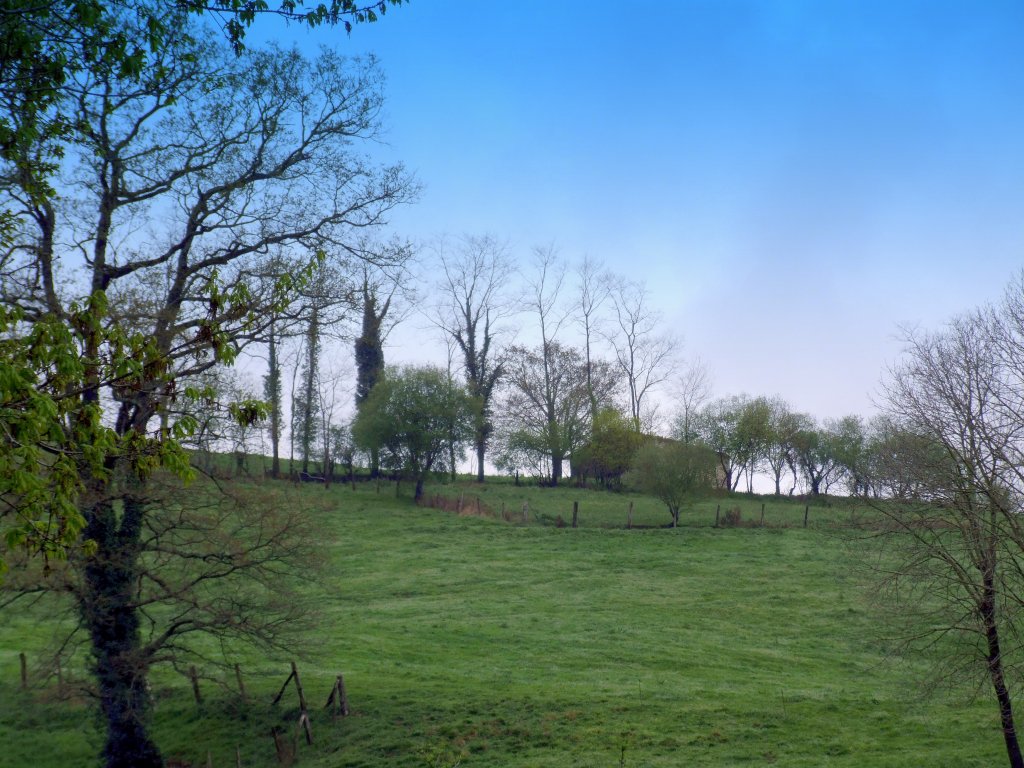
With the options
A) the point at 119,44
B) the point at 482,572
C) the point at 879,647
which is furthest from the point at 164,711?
the point at 879,647

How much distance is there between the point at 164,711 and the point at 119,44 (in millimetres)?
18879

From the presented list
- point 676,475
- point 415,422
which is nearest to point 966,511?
point 676,475

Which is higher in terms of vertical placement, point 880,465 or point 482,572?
point 880,465

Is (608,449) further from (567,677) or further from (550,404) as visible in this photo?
(567,677)

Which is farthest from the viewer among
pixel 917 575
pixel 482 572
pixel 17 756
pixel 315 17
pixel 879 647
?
pixel 482 572

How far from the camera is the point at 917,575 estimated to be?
53.7ft

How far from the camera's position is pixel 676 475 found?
49.7 m

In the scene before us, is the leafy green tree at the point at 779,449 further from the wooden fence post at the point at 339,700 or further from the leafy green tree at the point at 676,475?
the wooden fence post at the point at 339,700

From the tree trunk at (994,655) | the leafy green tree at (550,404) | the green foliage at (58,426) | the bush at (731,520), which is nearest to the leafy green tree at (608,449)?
the leafy green tree at (550,404)

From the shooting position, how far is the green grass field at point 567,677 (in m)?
18.7

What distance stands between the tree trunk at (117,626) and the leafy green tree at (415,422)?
122 feet

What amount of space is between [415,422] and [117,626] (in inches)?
1558

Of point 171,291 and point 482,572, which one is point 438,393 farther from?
point 171,291

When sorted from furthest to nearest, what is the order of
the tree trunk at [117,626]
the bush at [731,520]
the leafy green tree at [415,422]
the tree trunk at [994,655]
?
the leafy green tree at [415,422] < the bush at [731,520] < the tree trunk at [117,626] < the tree trunk at [994,655]
